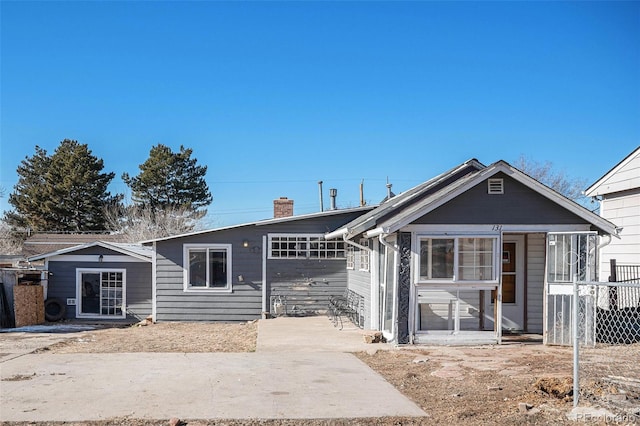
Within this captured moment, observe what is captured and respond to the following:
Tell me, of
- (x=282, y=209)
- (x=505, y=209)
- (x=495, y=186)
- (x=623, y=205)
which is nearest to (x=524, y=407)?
(x=505, y=209)

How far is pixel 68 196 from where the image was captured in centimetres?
4353

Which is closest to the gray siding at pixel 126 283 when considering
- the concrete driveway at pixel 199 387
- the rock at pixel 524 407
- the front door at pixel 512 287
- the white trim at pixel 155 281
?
the white trim at pixel 155 281

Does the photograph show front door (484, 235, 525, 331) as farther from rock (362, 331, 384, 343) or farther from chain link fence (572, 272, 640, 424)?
rock (362, 331, 384, 343)

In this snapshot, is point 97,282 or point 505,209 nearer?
point 505,209

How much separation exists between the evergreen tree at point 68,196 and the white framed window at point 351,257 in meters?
31.2

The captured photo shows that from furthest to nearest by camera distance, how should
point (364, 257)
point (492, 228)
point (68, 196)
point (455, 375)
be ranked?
point (68, 196)
point (364, 257)
point (492, 228)
point (455, 375)

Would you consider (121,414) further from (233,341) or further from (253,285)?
(253,285)

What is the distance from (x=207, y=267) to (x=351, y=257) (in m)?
4.34

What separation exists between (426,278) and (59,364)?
6.82 m

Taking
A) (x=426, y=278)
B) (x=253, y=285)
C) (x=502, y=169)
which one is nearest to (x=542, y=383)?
(x=426, y=278)

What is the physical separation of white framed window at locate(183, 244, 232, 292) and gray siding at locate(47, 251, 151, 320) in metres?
2.06

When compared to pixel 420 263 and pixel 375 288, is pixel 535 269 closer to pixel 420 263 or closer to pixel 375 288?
pixel 420 263

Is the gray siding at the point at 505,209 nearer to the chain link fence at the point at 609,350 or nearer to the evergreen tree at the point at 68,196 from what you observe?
the chain link fence at the point at 609,350

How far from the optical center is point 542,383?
7980 mm
